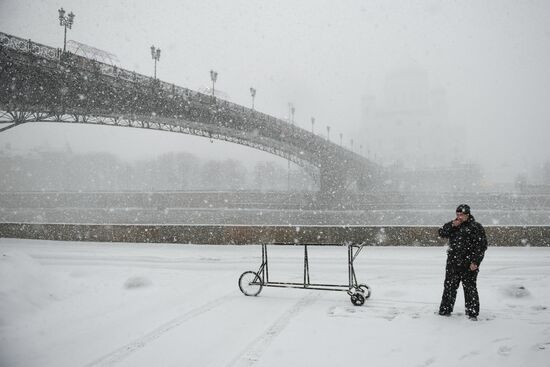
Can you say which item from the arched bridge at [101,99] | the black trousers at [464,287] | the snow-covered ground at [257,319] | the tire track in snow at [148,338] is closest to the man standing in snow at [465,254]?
the black trousers at [464,287]

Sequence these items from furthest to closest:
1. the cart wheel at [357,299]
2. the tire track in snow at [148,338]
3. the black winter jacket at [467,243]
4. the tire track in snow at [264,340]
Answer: the cart wheel at [357,299], the black winter jacket at [467,243], the tire track in snow at [148,338], the tire track in snow at [264,340]

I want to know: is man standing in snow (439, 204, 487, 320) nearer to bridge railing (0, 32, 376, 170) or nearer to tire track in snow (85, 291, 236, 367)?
tire track in snow (85, 291, 236, 367)

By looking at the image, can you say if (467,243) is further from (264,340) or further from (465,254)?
(264,340)

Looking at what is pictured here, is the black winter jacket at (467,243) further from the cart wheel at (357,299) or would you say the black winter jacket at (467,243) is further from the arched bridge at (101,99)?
the arched bridge at (101,99)

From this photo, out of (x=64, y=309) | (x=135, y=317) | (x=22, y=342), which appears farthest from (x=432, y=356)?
(x=64, y=309)

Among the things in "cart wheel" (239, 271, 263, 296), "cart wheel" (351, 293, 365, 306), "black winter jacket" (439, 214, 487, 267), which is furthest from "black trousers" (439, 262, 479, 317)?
"cart wheel" (239, 271, 263, 296)

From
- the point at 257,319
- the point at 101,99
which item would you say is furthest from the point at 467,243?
the point at 101,99

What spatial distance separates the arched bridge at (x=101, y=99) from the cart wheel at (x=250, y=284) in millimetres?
22685

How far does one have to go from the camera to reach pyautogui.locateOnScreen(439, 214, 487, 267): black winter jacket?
5.64 m

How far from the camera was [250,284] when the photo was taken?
7.43 m

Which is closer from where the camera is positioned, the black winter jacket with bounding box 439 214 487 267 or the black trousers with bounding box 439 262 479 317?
the black winter jacket with bounding box 439 214 487 267

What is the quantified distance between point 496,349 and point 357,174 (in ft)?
239

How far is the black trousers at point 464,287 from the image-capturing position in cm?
579

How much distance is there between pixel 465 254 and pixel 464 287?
580 millimetres
